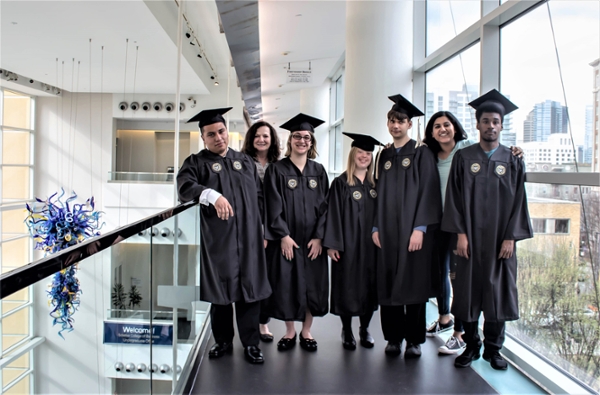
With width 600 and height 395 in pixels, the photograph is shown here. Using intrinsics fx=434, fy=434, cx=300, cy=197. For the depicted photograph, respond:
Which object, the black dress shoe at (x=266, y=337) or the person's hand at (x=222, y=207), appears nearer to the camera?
the person's hand at (x=222, y=207)

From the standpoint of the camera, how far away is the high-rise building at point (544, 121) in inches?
108

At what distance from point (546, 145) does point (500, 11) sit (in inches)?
38.5

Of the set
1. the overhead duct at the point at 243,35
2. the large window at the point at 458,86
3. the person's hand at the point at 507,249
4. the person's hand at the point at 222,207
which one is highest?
the overhead duct at the point at 243,35

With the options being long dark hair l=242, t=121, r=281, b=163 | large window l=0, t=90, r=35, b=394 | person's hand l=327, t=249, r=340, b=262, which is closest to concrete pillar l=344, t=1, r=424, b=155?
long dark hair l=242, t=121, r=281, b=163

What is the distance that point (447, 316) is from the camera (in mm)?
3381

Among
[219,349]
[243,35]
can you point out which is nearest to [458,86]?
[219,349]

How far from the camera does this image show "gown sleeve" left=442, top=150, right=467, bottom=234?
2.66m

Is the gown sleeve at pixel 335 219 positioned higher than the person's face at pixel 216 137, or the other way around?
the person's face at pixel 216 137

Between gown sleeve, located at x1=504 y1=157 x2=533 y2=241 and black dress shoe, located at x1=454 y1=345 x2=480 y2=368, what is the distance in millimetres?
798

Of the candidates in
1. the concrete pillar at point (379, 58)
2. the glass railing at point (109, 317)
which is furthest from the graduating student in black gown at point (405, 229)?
the concrete pillar at point (379, 58)

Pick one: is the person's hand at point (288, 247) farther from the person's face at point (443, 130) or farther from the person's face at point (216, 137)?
the person's face at point (443, 130)

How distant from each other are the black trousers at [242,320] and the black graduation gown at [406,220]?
0.85m

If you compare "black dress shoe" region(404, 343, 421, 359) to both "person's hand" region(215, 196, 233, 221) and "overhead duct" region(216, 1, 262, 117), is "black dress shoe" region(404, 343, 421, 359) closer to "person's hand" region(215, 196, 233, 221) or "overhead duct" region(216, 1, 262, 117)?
"person's hand" region(215, 196, 233, 221)

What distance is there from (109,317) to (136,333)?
35 centimetres
